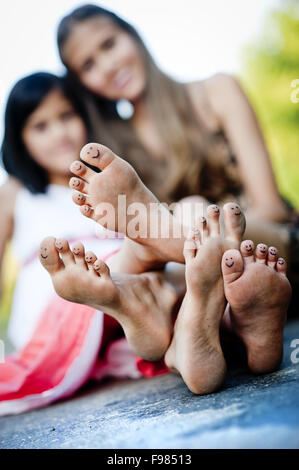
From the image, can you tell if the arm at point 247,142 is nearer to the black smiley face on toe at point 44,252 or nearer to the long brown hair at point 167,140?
the long brown hair at point 167,140

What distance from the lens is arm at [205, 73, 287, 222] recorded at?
140cm

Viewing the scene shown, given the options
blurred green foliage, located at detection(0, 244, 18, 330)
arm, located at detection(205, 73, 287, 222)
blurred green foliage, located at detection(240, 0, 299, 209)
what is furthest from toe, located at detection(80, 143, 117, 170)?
blurred green foliage, located at detection(240, 0, 299, 209)

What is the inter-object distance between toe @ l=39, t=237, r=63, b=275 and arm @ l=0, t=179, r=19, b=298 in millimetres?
802

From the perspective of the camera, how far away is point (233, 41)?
138 inches

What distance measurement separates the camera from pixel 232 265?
599 mm

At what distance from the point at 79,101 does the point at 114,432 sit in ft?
3.95

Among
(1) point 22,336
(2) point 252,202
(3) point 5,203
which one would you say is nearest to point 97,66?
(3) point 5,203

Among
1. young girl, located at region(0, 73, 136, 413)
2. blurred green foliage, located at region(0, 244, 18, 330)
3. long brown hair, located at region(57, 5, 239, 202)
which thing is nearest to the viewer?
young girl, located at region(0, 73, 136, 413)

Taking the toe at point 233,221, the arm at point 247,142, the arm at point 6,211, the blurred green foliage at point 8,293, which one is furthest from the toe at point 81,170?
the blurred green foliage at point 8,293

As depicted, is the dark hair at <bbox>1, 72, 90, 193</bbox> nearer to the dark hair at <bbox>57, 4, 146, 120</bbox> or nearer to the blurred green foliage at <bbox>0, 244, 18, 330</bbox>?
the dark hair at <bbox>57, 4, 146, 120</bbox>

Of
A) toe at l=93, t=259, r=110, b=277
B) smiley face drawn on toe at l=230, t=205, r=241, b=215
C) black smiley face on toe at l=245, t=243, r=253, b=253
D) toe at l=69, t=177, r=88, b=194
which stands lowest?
black smiley face on toe at l=245, t=243, r=253, b=253

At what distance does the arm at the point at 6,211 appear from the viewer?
1.42m
